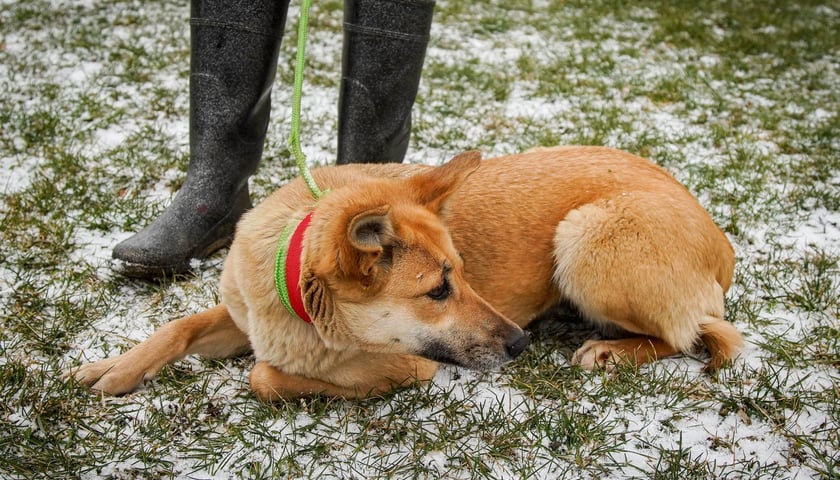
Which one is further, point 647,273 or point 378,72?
point 378,72

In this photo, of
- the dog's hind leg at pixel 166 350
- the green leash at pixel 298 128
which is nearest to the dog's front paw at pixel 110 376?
the dog's hind leg at pixel 166 350

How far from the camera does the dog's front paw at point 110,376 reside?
2377 millimetres

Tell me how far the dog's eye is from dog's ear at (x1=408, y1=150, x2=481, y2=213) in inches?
12.6

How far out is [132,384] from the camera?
7.94 feet

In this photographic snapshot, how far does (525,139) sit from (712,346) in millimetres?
2318

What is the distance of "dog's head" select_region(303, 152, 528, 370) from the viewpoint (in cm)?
205

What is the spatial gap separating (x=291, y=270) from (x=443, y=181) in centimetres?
67

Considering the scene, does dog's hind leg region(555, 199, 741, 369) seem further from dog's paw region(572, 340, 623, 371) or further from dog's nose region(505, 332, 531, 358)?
dog's nose region(505, 332, 531, 358)

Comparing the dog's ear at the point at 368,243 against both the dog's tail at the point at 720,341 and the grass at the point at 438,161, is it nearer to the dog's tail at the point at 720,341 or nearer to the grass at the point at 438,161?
the grass at the point at 438,161

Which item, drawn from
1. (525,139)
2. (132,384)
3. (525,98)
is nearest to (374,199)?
(132,384)

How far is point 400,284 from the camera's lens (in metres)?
2.14

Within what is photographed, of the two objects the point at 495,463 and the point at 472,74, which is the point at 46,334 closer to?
the point at 495,463

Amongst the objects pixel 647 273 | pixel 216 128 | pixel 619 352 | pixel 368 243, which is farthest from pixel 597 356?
pixel 216 128

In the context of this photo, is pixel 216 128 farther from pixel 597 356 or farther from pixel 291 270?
pixel 597 356
